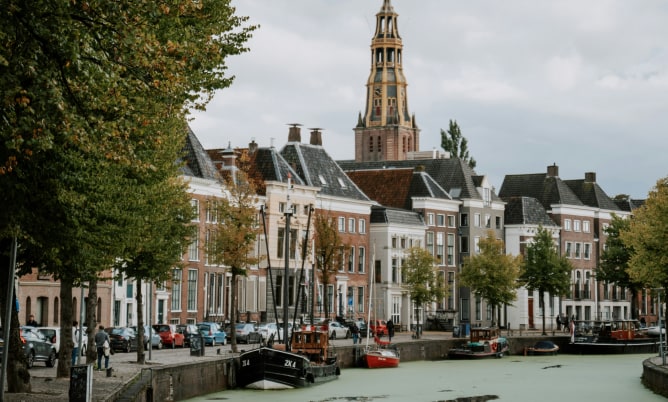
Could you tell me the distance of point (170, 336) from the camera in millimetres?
66250

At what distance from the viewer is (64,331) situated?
38.8 meters

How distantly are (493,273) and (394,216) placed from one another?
10.8m

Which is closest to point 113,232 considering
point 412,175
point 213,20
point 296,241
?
point 213,20

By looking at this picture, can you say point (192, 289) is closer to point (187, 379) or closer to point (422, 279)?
point (422, 279)

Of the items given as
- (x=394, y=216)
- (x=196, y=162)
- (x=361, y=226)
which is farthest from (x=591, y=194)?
(x=196, y=162)

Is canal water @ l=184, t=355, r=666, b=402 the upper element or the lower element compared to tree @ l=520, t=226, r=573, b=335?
lower

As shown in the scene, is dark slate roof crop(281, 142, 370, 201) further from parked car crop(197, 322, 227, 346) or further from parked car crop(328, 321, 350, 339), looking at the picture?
parked car crop(197, 322, 227, 346)

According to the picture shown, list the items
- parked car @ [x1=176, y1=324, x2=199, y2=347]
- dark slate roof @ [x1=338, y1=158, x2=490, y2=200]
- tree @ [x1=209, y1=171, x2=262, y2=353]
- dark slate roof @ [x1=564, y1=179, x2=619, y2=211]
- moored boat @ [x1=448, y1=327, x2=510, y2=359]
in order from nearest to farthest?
1. tree @ [x1=209, y1=171, x2=262, y2=353]
2. parked car @ [x1=176, y1=324, x2=199, y2=347]
3. moored boat @ [x1=448, y1=327, x2=510, y2=359]
4. dark slate roof @ [x1=338, y1=158, x2=490, y2=200]
5. dark slate roof @ [x1=564, y1=179, x2=619, y2=211]

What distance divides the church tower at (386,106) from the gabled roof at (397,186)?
209ft

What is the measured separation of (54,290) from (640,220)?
40063 millimetres

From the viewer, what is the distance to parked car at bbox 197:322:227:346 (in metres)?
69.2

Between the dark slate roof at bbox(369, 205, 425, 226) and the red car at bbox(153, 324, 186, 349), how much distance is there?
127 feet

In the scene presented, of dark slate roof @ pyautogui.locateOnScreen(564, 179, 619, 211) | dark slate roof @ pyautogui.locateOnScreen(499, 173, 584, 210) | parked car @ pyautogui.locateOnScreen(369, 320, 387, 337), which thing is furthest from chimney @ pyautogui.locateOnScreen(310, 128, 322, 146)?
dark slate roof @ pyautogui.locateOnScreen(564, 179, 619, 211)

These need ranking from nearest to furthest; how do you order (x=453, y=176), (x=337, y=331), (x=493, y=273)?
(x=337, y=331) → (x=493, y=273) → (x=453, y=176)
